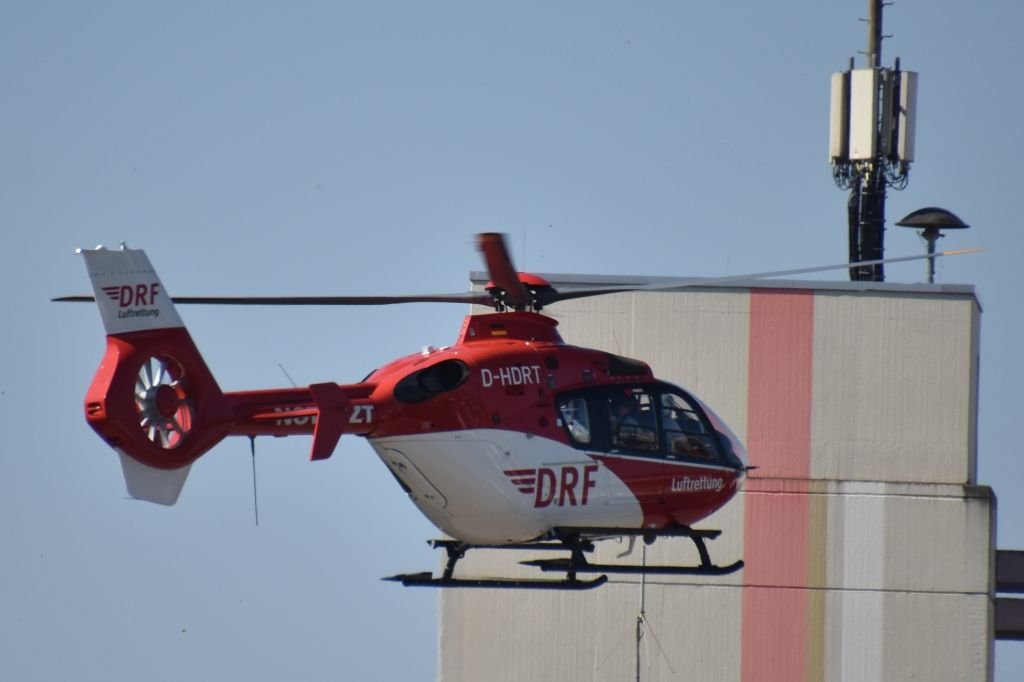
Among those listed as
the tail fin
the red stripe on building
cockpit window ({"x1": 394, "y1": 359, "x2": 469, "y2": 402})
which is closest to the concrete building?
the red stripe on building

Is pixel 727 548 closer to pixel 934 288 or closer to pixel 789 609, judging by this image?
pixel 789 609

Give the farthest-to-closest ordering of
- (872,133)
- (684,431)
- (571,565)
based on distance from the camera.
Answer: (872,133) → (684,431) → (571,565)

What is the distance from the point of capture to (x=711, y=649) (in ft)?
103

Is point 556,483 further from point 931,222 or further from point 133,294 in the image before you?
point 931,222

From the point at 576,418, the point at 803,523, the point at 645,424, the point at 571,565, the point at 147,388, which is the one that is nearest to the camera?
the point at 147,388

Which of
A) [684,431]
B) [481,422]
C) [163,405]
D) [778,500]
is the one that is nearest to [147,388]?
[163,405]

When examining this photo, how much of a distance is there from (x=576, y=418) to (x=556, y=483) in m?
0.81

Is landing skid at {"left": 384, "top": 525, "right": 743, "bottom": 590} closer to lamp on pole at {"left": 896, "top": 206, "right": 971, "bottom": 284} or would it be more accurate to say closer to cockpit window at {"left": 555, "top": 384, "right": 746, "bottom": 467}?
cockpit window at {"left": 555, "top": 384, "right": 746, "bottom": 467}

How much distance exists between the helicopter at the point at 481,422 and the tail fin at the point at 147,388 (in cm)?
2

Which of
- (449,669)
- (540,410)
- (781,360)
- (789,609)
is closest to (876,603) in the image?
(789,609)

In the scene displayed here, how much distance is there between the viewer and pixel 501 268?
875 inches

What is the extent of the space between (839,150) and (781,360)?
8.38 m

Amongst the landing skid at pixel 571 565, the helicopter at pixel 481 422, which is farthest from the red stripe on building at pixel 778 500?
the landing skid at pixel 571 565

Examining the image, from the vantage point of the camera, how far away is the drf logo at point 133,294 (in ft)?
66.9
